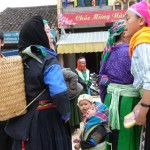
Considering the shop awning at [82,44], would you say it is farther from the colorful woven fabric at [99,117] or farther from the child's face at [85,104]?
the colorful woven fabric at [99,117]

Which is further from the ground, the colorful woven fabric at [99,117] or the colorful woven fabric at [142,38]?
the colorful woven fabric at [142,38]

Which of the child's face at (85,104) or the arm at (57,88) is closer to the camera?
the arm at (57,88)

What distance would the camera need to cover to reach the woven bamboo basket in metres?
2.49

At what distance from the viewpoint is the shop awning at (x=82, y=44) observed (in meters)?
11.9

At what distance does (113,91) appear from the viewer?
2609 mm

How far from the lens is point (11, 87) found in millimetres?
2520

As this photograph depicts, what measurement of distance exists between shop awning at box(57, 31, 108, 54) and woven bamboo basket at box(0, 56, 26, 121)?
939 centimetres

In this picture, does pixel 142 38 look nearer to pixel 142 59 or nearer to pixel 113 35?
pixel 142 59

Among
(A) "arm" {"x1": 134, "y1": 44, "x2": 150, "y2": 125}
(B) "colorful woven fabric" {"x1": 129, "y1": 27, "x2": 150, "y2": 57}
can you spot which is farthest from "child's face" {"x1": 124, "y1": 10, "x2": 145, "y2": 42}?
(A) "arm" {"x1": 134, "y1": 44, "x2": 150, "y2": 125}

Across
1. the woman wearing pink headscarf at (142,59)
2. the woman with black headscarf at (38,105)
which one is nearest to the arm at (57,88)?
the woman with black headscarf at (38,105)

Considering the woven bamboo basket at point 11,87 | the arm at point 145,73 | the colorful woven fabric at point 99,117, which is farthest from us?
the colorful woven fabric at point 99,117

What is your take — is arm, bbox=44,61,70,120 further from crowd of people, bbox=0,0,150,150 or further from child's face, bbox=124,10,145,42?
child's face, bbox=124,10,145,42

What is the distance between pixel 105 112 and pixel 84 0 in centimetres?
1167

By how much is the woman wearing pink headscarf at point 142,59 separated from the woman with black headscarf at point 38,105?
71 cm
